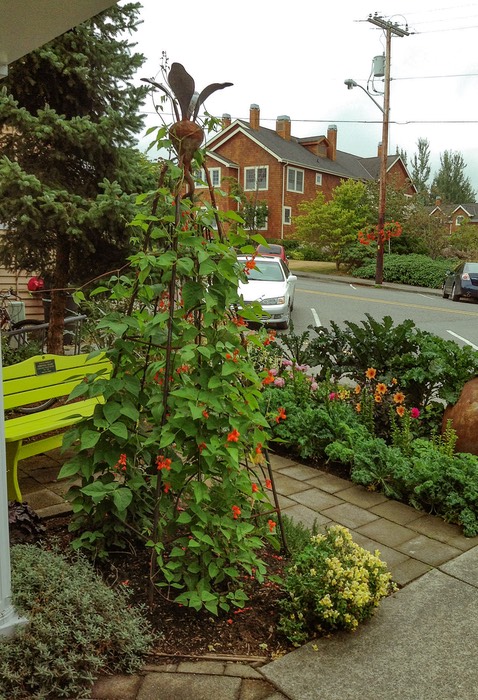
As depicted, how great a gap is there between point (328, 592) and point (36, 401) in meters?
2.75

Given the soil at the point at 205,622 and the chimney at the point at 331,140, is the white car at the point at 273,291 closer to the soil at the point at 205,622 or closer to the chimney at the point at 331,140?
the soil at the point at 205,622

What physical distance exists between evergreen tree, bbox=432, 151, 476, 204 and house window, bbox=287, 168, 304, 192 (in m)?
40.1

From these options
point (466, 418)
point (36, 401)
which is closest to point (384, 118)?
point (466, 418)

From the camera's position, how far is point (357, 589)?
273cm

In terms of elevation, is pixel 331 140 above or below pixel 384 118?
above

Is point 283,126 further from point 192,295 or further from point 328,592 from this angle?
point 328,592

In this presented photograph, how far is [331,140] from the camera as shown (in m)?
46.4

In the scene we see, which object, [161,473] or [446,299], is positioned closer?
[161,473]

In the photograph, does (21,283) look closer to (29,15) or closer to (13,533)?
(13,533)

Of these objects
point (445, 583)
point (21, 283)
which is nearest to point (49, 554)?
point (445, 583)

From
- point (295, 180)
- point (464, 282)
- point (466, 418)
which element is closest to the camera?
point (466, 418)

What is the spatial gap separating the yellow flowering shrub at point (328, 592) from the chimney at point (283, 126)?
4407 cm

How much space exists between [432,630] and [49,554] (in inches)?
71.6

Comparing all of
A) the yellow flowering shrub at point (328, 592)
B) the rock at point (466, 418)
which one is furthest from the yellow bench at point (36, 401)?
the rock at point (466, 418)
